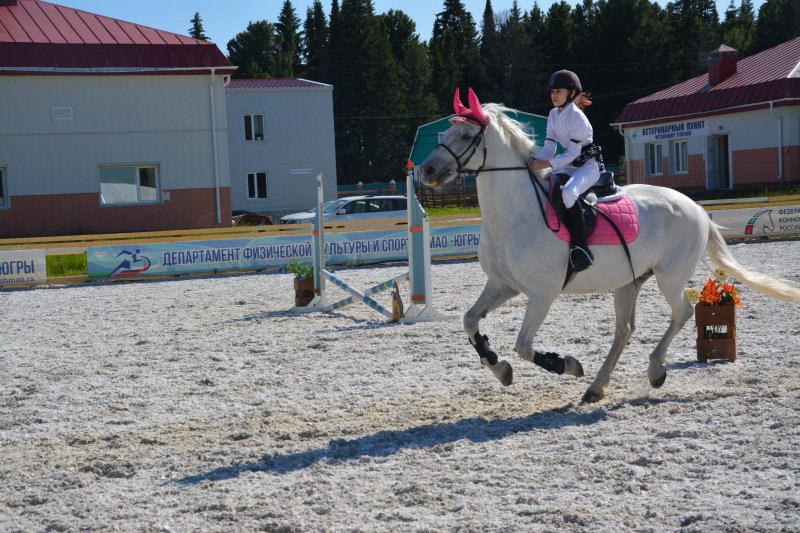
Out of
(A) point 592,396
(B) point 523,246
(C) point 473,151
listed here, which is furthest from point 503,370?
(C) point 473,151

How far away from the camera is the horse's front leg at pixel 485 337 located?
21.7 feet

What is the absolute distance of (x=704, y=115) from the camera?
36.6 m

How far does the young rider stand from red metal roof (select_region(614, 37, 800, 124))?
28.7m

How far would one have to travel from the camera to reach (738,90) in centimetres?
3475

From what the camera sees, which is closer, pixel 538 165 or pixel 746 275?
pixel 538 165

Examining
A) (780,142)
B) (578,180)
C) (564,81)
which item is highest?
(780,142)

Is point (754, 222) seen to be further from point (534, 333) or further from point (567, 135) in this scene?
point (534, 333)

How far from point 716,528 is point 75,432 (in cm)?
438

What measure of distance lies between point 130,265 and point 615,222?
552 inches

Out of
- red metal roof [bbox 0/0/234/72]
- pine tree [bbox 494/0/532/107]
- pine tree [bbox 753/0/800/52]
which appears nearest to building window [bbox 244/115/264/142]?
red metal roof [bbox 0/0/234/72]

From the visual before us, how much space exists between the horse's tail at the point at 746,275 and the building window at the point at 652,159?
33.9m

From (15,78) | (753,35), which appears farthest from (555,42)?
(15,78)

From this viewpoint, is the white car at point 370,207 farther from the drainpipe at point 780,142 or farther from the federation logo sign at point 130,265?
the drainpipe at point 780,142

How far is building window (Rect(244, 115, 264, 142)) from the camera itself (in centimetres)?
4084
